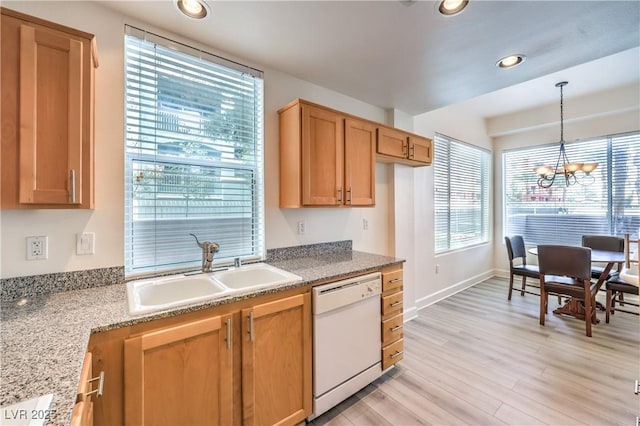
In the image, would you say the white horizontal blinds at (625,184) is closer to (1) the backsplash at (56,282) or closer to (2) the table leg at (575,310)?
(2) the table leg at (575,310)

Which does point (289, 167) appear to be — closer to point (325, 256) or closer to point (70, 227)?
point (325, 256)

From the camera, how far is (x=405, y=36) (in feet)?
6.07

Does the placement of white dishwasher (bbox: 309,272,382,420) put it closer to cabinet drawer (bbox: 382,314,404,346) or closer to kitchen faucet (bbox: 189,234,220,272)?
cabinet drawer (bbox: 382,314,404,346)

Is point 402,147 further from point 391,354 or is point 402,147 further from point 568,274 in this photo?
point 568,274

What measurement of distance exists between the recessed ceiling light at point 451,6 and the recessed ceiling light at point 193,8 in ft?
4.48

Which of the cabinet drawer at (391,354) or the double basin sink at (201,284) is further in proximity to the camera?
the cabinet drawer at (391,354)

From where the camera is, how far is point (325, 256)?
253cm

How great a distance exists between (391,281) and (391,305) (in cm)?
20

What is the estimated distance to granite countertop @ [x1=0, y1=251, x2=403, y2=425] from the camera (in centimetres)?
73

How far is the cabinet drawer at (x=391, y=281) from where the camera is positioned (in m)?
2.17

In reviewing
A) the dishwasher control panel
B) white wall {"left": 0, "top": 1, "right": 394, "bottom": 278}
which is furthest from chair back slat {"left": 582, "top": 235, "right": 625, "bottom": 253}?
white wall {"left": 0, "top": 1, "right": 394, "bottom": 278}

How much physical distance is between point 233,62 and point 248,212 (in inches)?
46.4

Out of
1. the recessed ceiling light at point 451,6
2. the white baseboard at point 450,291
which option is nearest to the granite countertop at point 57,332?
the recessed ceiling light at point 451,6

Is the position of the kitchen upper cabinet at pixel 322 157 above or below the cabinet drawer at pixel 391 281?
above
